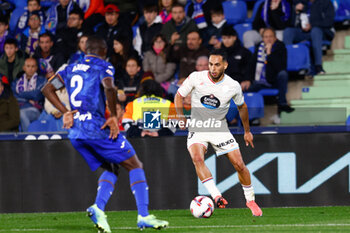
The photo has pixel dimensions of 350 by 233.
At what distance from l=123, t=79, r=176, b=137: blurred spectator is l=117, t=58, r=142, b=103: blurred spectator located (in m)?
1.71

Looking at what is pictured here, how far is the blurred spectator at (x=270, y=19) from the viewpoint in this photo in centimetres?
1417

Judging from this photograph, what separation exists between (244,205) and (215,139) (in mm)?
1797

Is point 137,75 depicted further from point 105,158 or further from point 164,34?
point 105,158

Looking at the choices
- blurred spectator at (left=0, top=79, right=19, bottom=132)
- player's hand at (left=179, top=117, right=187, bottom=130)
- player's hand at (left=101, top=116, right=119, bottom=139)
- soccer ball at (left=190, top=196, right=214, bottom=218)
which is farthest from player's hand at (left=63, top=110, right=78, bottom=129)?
blurred spectator at (left=0, top=79, right=19, bottom=132)

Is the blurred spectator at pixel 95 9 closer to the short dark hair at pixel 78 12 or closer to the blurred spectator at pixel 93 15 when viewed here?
the blurred spectator at pixel 93 15

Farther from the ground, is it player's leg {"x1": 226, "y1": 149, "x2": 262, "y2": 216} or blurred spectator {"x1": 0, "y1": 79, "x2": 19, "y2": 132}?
blurred spectator {"x1": 0, "y1": 79, "x2": 19, "y2": 132}

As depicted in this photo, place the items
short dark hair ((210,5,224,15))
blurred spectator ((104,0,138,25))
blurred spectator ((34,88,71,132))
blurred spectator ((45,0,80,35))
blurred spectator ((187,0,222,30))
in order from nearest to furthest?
1. blurred spectator ((34,88,71,132))
2. short dark hair ((210,5,224,15))
3. blurred spectator ((187,0,222,30))
4. blurred spectator ((104,0,138,25))
5. blurred spectator ((45,0,80,35))

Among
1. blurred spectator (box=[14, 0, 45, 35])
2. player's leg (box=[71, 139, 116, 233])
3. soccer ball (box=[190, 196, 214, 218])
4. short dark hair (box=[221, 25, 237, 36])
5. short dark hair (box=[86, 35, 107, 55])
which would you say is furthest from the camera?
blurred spectator (box=[14, 0, 45, 35])

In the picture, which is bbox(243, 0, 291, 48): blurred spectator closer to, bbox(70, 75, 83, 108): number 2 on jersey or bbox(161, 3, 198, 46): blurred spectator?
bbox(161, 3, 198, 46): blurred spectator

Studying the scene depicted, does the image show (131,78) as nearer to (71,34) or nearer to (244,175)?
(71,34)

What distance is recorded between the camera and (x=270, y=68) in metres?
13.3

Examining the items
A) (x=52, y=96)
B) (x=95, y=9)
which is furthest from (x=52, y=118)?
(x=52, y=96)

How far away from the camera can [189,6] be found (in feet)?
49.3

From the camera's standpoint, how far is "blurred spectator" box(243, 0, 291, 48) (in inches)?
558
